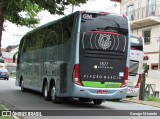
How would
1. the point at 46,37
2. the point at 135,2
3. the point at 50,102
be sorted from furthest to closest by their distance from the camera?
the point at 135,2
the point at 46,37
the point at 50,102

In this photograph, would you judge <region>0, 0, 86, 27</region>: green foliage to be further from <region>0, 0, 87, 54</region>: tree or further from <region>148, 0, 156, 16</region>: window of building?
<region>148, 0, 156, 16</region>: window of building

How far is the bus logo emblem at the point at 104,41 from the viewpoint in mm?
15602

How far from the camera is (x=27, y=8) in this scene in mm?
25594

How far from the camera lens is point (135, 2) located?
128 ft

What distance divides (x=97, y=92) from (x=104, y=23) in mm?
2770

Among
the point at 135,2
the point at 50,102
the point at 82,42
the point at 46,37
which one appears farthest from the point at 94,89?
the point at 135,2

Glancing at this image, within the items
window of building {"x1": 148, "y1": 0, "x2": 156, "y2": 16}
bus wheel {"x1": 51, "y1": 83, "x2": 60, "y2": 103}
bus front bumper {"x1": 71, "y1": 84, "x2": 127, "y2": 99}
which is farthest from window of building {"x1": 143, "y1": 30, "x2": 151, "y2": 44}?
bus front bumper {"x1": 71, "y1": 84, "x2": 127, "y2": 99}

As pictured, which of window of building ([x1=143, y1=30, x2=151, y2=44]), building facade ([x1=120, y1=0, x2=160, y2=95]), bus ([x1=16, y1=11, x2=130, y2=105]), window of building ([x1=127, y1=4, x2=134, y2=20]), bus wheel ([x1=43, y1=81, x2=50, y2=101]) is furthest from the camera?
window of building ([x1=127, y1=4, x2=134, y2=20])

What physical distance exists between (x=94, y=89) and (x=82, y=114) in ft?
6.28

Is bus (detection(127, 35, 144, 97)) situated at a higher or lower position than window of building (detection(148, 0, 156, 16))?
lower

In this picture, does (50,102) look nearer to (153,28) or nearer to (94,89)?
(94,89)

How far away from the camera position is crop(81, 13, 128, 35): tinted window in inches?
613

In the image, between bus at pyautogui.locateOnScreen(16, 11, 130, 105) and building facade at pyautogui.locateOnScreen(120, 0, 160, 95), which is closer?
bus at pyautogui.locateOnScreen(16, 11, 130, 105)

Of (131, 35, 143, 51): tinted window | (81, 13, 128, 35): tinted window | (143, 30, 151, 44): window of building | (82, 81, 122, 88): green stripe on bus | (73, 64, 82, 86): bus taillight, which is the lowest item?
(82, 81, 122, 88): green stripe on bus
